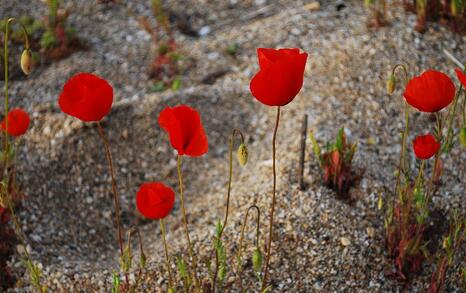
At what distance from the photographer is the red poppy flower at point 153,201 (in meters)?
2.11

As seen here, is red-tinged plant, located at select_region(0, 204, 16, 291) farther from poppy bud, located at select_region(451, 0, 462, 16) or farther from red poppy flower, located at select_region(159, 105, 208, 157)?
poppy bud, located at select_region(451, 0, 462, 16)

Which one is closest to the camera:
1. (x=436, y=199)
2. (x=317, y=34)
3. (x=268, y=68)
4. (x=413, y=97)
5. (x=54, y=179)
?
(x=268, y=68)

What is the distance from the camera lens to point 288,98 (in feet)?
6.36

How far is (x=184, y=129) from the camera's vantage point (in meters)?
2.02

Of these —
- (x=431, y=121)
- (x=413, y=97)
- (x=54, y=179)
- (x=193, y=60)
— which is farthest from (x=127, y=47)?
(x=413, y=97)

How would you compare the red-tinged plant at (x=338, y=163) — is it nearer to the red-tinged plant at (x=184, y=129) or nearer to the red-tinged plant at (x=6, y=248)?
the red-tinged plant at (x=184, y=129)

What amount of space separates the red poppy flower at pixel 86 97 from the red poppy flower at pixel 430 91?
917mm

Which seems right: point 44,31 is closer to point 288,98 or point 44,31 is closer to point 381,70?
point 381,70

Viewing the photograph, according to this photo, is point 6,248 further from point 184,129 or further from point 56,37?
point 56,37

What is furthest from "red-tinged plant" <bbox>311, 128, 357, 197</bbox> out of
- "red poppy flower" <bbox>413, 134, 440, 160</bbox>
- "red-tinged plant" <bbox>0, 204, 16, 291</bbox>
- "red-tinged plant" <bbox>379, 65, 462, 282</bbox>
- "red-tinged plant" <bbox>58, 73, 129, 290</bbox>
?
"red-tinged plant" <bbox>0, 204, 16, 291</bbox>

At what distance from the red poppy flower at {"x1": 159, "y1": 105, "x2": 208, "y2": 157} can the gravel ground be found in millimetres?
834

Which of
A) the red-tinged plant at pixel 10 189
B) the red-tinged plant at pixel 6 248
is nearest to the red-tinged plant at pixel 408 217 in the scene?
the red-tinged plant at pixel 10 189

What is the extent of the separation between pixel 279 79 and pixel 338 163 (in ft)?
3.46

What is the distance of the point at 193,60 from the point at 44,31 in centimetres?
91
